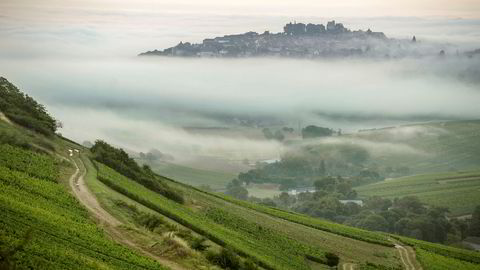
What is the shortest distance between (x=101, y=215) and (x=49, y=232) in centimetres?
954

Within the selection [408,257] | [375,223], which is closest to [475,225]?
[375,223]

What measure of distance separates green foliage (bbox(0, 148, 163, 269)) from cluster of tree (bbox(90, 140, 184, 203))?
68.9 ft

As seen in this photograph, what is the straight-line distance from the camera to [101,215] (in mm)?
47094

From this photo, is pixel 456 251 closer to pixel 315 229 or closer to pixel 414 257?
pixel 414 257

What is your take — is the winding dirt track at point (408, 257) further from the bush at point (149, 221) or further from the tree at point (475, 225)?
the tree at point (475, 225)

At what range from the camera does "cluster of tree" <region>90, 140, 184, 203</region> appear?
229ft

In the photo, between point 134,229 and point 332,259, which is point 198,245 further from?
point 332,259

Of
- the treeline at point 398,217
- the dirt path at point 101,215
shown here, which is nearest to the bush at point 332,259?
the dirt path at point 101,215

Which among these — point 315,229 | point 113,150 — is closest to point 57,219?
point 113,150

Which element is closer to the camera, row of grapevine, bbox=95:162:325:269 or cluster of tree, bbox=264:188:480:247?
row of grapevine, bbox=95:162:325:269


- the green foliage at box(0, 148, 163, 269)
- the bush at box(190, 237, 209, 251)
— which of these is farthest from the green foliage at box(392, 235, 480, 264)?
the green foliage at box(0, 148, 163, 269)

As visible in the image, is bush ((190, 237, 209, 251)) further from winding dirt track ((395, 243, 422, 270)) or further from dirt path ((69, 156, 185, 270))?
winding dirt track ((395, 243, 422, 270))

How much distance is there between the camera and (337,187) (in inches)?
7387

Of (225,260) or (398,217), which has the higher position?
(225,260)
